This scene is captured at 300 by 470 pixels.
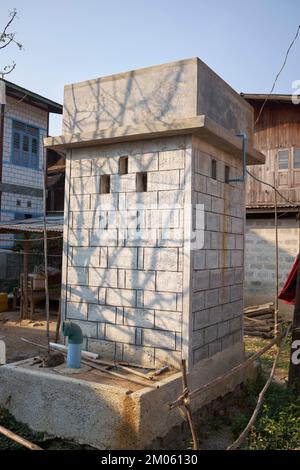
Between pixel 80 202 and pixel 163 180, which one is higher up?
pixel 163 180

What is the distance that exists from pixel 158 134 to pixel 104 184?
3.77 ft

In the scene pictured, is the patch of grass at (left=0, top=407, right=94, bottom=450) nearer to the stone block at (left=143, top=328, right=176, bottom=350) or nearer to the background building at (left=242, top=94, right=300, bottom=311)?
the stone block at (left=143, top=328, right=176, bottom=350)

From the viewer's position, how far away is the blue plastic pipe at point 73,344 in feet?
17.5

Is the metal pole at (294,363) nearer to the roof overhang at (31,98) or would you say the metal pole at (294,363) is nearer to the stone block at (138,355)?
the stone block at (138,355)

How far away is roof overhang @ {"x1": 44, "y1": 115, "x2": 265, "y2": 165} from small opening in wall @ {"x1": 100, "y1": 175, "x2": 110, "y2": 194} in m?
0.48

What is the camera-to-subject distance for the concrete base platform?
4477 mm

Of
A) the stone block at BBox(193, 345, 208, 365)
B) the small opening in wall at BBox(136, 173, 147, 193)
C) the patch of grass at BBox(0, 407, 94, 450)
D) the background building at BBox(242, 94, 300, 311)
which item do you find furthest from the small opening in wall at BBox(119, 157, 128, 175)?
the background building at BBox(242, 94, 300, 311)

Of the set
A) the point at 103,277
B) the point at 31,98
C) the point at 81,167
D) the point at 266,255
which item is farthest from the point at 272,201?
the point at 31,98

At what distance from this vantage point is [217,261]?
20.4ft

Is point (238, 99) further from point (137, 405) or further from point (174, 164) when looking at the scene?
point (137, 405)

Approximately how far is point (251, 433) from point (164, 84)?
4683 mm

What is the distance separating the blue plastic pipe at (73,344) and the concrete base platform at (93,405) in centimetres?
25

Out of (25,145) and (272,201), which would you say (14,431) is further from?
(25,145)
